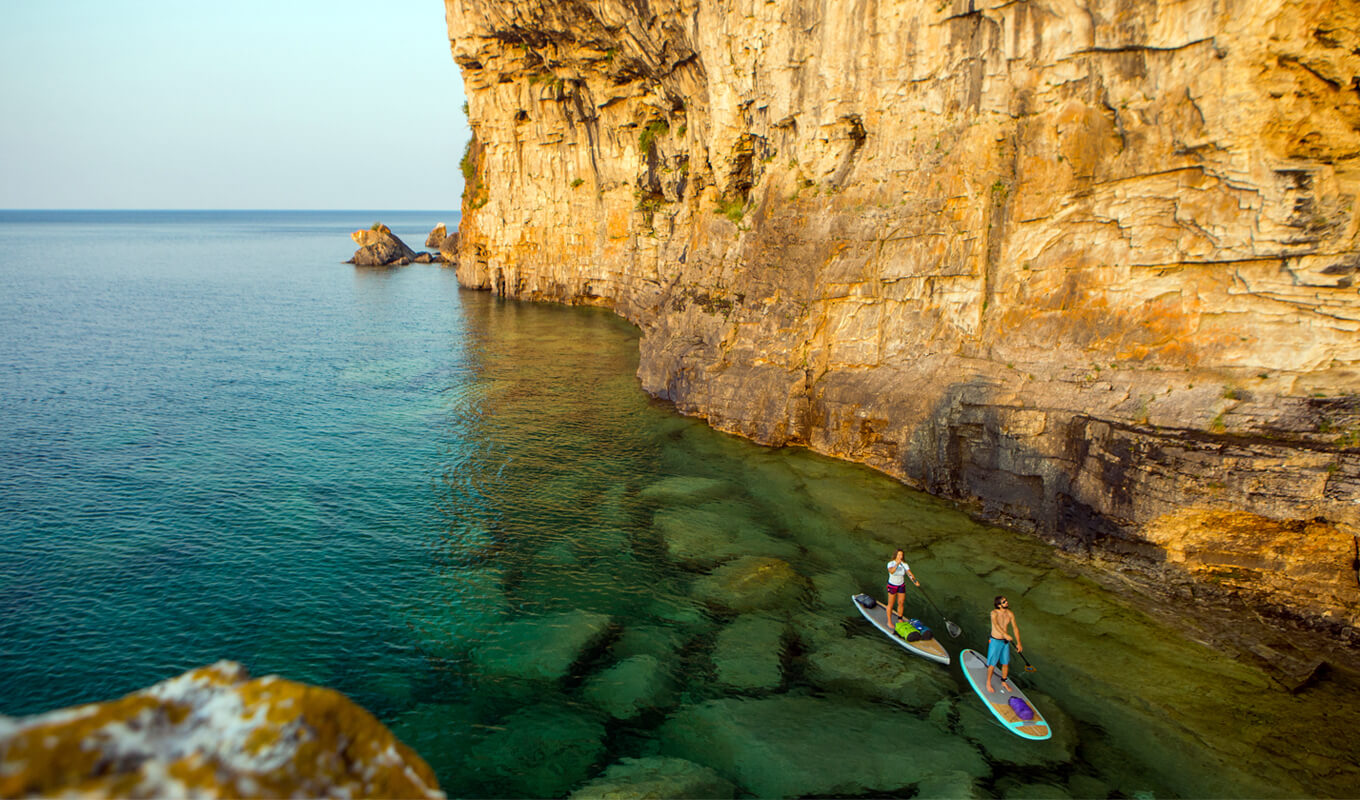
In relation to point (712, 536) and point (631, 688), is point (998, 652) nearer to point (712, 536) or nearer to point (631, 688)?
point (631, 688)

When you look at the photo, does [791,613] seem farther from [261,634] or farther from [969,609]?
[261,634]

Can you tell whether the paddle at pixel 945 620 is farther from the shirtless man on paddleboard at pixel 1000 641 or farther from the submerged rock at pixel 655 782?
the submerged rock at pixel 655 782

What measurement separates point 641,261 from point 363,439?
35.0 metres

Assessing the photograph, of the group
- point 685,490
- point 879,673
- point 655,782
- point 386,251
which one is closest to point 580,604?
point 655,782

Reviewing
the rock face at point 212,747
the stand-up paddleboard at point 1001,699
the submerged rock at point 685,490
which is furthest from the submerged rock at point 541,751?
the submerged rock at point 685,490

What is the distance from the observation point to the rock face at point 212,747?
14.5 feet

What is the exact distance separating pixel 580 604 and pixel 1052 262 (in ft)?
62.5

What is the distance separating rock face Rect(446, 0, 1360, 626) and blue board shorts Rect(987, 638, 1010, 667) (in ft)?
23.4

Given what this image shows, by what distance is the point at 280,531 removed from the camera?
23719mm

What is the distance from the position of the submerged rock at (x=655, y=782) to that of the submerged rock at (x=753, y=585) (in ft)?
20.4

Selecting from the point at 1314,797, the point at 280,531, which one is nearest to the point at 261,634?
the point at 280,531

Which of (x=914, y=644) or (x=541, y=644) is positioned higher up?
(x=914, y=644)

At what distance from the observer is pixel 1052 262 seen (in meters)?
23.1

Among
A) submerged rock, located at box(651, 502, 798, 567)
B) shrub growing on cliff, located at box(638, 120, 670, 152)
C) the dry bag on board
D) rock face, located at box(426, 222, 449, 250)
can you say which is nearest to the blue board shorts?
the dry bag on board
